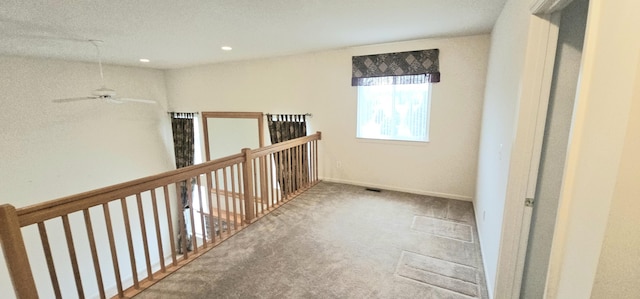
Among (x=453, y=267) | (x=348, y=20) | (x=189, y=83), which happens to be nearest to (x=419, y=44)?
(x=348, y=20)

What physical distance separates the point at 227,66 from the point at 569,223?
5504mm

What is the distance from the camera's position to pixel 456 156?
3656 mm

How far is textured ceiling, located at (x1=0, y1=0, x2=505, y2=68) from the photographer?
7.39 feet

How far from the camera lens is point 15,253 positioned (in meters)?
1.42

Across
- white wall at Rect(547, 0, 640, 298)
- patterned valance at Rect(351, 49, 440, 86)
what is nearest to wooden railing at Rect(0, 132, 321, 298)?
patterned valance at Rect(351, 49, 440, 86)

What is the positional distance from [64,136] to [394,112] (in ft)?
17.7

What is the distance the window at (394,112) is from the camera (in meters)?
3.80

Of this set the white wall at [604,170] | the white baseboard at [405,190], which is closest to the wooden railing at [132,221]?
the white baseboard at [405,190]

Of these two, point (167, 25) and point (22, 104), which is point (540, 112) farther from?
point (22, 104)

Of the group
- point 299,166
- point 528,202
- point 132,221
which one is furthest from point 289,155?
point 132,221

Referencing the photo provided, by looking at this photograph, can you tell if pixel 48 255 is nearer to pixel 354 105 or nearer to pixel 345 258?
pixel 345 258

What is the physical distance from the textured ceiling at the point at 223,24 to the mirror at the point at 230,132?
5.20 ft

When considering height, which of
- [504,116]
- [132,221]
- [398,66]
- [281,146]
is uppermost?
[398,66]

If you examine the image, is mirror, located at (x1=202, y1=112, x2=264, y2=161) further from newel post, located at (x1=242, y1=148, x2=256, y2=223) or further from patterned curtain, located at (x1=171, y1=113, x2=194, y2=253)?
newel post, located at (x1=242, y1=148, x2=256, y2=223)
